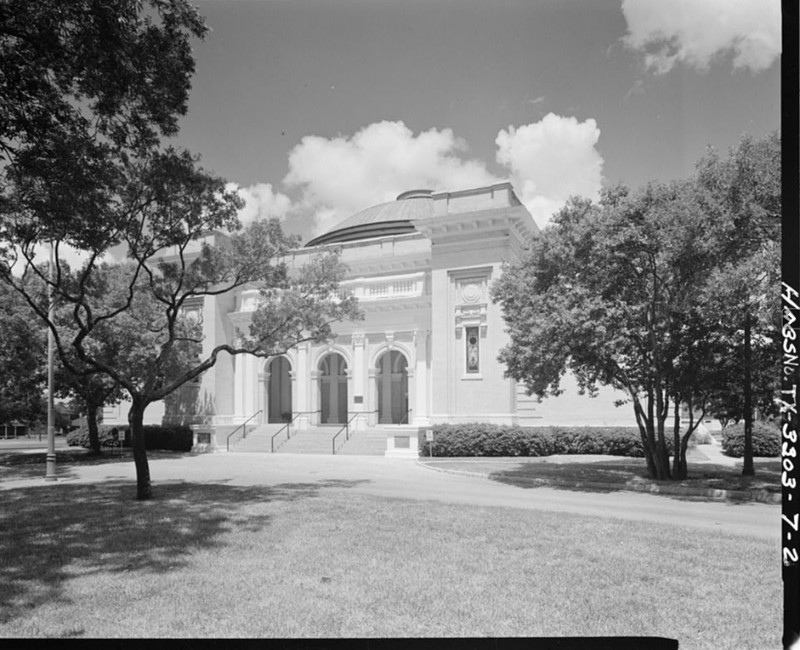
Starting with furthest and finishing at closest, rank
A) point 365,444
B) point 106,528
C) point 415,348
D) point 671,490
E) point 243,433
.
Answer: point 415,348, point 243,433, point 365,444, point 671,490, point 106,528

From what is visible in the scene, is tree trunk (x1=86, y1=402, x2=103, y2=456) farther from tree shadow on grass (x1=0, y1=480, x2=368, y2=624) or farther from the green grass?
the green grass

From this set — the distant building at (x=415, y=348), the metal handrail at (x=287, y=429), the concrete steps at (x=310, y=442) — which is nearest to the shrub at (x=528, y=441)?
the distant building at (x=415, y=348)

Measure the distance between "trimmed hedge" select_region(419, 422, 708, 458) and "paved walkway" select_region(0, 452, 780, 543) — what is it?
199 centimetres

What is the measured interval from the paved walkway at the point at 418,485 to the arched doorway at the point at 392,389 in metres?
8.90

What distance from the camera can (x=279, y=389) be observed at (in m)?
34.3

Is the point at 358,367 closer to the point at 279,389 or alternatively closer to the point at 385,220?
the point at 279,389

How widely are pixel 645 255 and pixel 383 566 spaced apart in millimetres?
9462

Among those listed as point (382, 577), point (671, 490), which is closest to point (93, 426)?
point (671, 490)

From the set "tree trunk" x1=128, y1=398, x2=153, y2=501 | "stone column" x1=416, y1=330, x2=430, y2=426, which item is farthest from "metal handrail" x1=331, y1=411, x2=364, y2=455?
"tree trunk" x1=128, y1=398, x2=153, y2=501

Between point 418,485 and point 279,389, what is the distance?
2096cm

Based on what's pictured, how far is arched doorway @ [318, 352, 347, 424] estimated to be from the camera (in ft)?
107

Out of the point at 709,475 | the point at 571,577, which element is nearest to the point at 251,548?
the point at 571,577

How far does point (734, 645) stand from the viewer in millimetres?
4621

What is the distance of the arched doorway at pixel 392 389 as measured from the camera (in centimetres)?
3228
